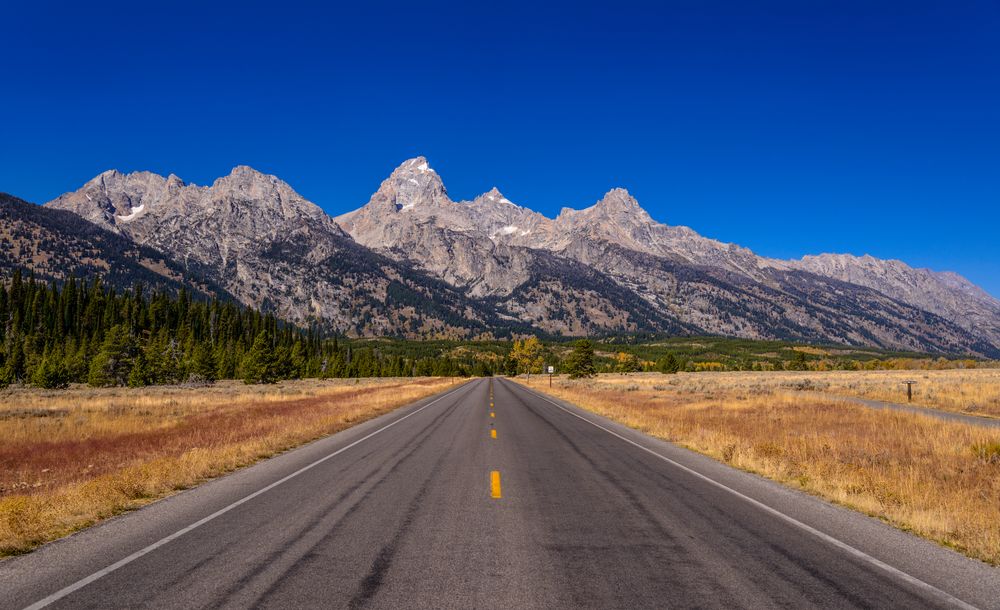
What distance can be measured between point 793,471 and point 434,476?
8.81m

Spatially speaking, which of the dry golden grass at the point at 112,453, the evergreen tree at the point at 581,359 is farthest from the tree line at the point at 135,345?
the evergreen tree at the point at 581,359

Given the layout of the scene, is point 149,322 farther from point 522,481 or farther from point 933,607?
point 933,607

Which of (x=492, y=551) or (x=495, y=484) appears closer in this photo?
(x=492, y=551)

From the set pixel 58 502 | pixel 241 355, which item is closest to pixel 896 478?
pixel 58 502

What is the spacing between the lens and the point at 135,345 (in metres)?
75.3

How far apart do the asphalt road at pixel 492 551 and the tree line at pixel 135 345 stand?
75.7 metres

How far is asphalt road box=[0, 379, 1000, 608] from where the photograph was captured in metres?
5.11

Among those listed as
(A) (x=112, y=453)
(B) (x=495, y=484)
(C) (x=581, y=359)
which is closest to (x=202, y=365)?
(C) (x=581, y=359)

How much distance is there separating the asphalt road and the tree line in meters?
75.7

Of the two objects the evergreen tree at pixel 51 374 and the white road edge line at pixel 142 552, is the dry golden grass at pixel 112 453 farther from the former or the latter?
the evergreen tree at pixel 51 374

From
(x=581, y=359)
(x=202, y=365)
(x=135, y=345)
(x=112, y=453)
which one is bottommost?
(x=202, y=365)

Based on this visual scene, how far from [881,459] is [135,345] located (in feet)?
289

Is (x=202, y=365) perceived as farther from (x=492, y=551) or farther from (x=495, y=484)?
(x=492, y=551)

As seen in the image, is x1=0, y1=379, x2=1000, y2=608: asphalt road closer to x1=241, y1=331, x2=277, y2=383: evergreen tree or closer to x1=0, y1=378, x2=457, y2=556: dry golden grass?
x1=0, y1=378, x2=457, y2=556: dry golden grass
